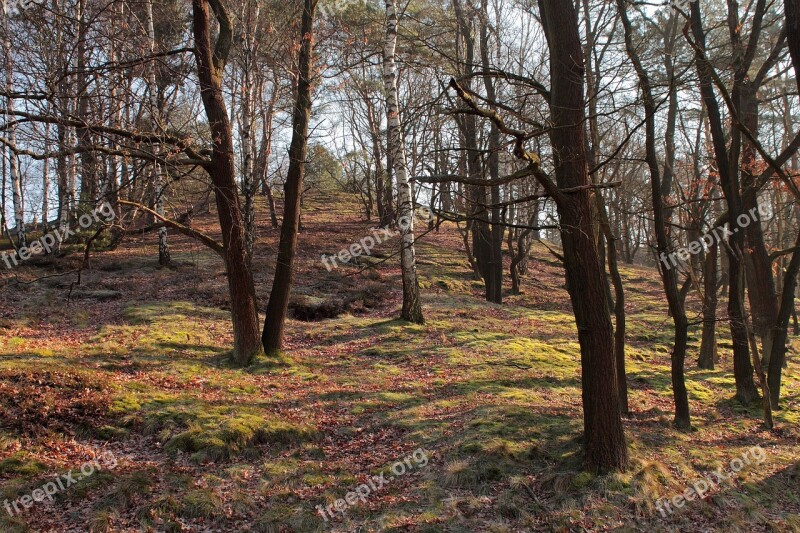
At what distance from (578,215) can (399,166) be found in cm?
685

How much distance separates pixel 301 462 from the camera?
20.8 ft

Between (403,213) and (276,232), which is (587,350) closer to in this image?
(403,213)

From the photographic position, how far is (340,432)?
727 cm

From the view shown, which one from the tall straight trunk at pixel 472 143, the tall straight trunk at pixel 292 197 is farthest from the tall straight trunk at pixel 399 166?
the tall straight trunk at pixel 292 197

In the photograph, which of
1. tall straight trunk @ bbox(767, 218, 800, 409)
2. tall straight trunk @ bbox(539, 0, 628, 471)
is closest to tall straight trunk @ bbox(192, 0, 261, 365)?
tall straight trunk @ bbox(539, 0, 628, 471)

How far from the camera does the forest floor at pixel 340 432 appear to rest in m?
5.29

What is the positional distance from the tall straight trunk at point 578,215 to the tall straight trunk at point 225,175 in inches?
216

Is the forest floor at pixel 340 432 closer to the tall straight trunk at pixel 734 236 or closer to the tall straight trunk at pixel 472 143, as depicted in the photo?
the tall straight trunk at pixel 734 236

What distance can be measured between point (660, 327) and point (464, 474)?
44.5ft

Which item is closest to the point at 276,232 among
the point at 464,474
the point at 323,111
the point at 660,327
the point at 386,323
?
the point at 323,111

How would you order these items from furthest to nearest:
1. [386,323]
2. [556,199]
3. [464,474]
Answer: [386,323], [464,474], [556,199]

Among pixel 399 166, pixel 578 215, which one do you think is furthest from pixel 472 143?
pixel 578 215

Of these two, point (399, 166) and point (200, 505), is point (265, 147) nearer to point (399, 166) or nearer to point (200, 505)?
point (399, 166)

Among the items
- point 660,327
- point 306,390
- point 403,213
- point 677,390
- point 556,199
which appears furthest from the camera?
point 660,327
